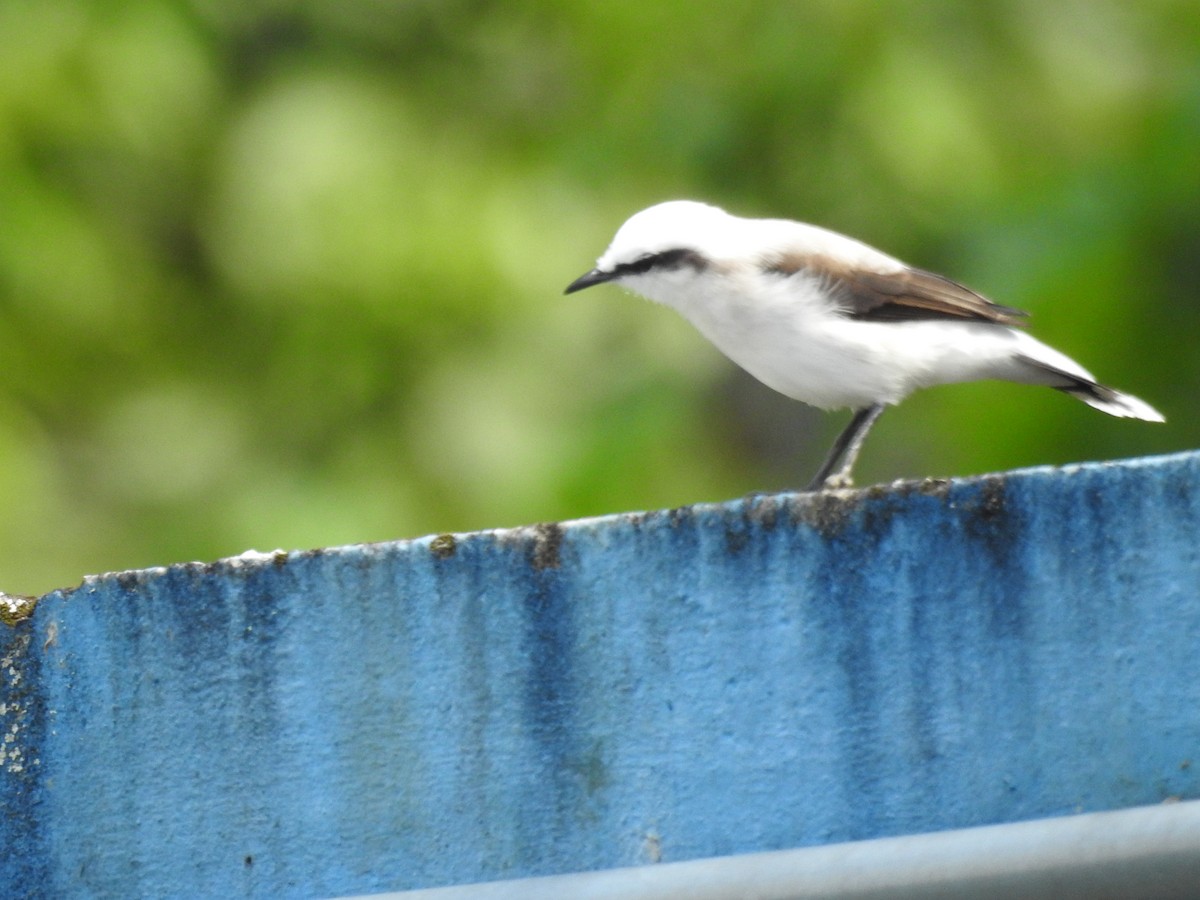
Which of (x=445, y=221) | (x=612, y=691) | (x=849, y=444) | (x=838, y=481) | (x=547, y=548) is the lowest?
(x=612, y=691)

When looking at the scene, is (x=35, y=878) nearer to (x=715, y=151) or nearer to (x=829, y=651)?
(x=829, y=651)

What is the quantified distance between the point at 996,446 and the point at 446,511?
8.17 feet

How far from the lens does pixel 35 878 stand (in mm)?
2797

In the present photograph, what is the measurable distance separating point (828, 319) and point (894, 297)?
30 centimetres

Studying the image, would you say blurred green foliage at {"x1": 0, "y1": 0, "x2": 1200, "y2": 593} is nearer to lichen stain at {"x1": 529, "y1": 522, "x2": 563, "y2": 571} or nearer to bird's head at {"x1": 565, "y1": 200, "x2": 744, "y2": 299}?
bird's head at {"x1": 565, "y1": 200, "x2": 744, "y2": 299}

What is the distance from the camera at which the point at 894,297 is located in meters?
4.53

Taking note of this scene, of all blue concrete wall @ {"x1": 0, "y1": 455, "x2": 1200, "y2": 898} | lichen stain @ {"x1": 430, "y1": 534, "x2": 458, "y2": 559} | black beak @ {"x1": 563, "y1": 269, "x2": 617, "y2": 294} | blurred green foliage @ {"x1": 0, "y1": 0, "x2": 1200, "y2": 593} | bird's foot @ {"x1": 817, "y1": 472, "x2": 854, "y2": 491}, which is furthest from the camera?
blurred green foliage @ {"x1": 0, "y1": 0, "x2": 1200, "y2": 593}

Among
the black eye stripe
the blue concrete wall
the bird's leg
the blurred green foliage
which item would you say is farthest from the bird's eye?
the blurred green foliage

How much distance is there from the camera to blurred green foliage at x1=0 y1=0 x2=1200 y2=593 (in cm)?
708

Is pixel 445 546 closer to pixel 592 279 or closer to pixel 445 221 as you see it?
pixel 592 279

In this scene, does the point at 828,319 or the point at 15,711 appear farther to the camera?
the point at 828,319

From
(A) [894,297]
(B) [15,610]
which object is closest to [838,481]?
(A) [894,297]

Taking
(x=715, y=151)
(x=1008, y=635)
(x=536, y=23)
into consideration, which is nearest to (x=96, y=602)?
(x=1008, y=635)

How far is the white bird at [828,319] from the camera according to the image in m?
4.26
